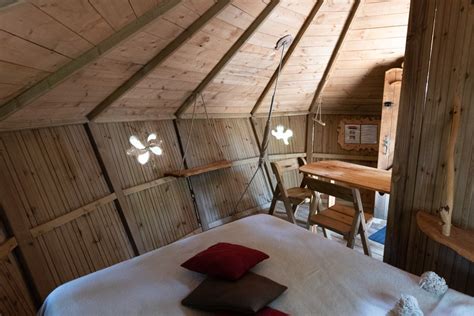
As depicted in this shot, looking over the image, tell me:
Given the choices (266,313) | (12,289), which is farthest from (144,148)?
(266,313)

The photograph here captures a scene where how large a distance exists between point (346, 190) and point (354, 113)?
7.72ft

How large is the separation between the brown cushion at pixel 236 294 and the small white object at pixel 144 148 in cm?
193

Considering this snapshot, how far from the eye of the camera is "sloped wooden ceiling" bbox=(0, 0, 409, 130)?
1.47 meters

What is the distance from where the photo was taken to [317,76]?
3.94m

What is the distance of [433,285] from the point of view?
1.35 metres

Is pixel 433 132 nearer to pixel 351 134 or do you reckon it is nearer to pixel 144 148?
pixel 144 148

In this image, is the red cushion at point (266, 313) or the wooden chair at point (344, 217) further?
the wooden chair at point (344, 217)

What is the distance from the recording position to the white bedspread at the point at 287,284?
1283 mm

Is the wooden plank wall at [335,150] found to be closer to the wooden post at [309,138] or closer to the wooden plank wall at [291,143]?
the wooden post at [309,138]

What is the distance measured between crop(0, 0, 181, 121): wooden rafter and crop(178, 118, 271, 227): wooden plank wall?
1.78 m

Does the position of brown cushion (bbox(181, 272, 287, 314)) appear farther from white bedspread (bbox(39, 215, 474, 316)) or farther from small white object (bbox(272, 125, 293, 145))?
small white object (bbox(272, 125, 293, 145))

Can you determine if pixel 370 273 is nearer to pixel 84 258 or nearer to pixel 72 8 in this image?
pixel 72 8

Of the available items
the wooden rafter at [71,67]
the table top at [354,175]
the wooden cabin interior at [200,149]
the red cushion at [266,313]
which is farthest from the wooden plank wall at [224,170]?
the red cushion at [266,313]

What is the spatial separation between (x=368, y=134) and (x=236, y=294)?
12.4ft
